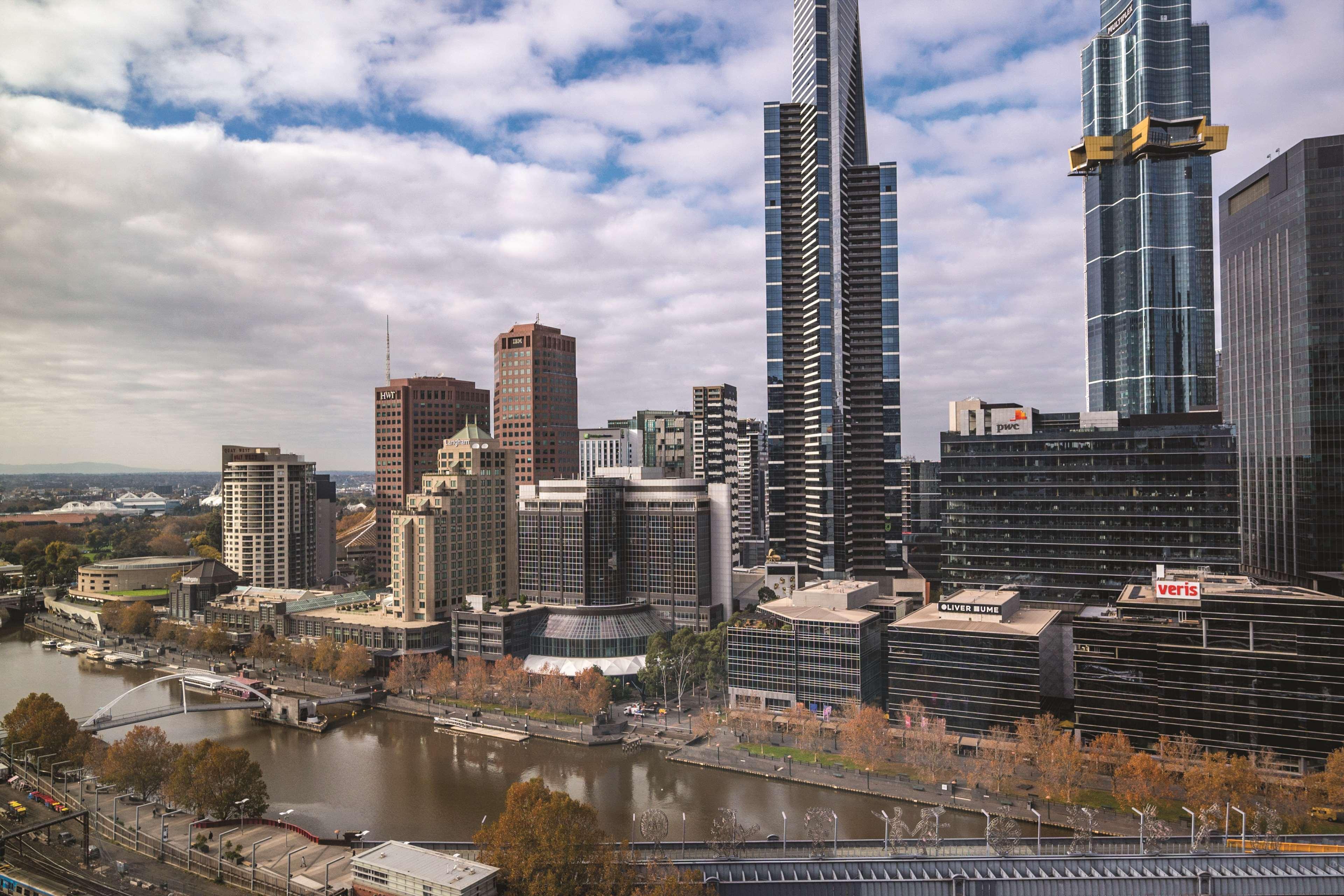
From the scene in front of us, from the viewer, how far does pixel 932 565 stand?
15638cm

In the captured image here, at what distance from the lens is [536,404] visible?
482 feet

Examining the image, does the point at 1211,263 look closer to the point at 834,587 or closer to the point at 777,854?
the point at 834,587

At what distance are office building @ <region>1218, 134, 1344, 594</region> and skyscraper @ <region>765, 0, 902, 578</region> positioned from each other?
54521 mm

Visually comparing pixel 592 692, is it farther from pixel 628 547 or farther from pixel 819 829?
pixel 819 829

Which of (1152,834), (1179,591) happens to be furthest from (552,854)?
(1179,591)

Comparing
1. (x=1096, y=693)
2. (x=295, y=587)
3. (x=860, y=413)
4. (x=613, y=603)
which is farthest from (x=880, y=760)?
(x=295, y=587)

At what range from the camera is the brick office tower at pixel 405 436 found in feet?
539

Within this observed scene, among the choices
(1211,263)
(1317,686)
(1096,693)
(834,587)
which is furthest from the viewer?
(1211,263)

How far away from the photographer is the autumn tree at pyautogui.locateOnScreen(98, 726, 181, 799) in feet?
209

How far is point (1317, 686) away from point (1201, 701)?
8011 mm

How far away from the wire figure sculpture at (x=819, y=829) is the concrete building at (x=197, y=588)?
377ft

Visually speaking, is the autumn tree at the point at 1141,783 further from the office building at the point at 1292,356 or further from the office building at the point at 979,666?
the office building at the point at 1292,356

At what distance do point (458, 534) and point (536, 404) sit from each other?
3725 cm

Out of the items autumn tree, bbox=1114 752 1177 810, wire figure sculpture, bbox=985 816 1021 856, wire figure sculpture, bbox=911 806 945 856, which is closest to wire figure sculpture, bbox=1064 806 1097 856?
autumn tree, bbox=1114 752 1177 810
